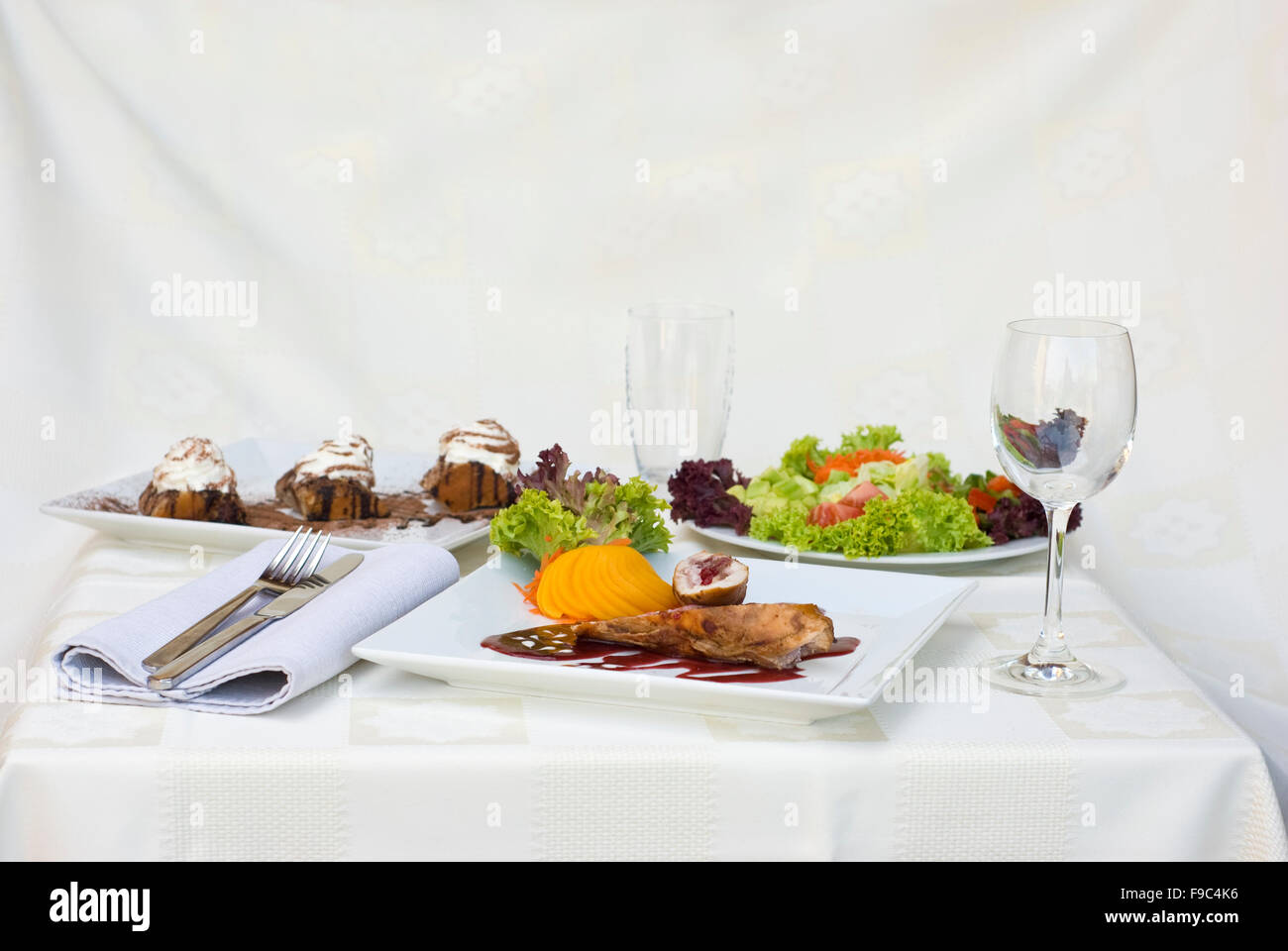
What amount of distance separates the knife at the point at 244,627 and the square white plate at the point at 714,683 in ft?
0.56

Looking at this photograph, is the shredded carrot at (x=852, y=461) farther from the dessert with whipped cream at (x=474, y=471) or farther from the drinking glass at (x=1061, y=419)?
the drinking glass at (x=1061, y=419)

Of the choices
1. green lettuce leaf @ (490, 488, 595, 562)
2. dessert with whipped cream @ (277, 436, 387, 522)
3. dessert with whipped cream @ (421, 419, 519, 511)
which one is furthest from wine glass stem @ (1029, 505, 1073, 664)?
dessert with whipped cream @ (277, 436, 387, 522)

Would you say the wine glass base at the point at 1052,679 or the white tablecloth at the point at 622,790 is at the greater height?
the wine glass base at the point at 1052,679

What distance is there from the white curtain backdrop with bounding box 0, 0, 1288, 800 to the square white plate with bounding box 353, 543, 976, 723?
1.72 meters

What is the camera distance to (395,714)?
1.59m


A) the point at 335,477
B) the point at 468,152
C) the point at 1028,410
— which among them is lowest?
the point at 335,477

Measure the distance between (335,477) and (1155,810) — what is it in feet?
4.79

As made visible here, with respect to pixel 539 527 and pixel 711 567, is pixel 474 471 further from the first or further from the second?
pixel 711 567

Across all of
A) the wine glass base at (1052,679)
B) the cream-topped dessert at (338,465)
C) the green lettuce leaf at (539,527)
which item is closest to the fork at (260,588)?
the green lettuce leaf at (539,527)

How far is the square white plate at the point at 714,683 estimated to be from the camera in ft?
4.98

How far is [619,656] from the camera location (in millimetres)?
1650

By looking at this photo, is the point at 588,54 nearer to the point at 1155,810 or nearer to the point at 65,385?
the point at 65,385

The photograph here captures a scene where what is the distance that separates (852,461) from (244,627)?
1.24 meters

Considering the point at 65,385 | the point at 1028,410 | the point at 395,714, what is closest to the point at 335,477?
the point at 395,714
